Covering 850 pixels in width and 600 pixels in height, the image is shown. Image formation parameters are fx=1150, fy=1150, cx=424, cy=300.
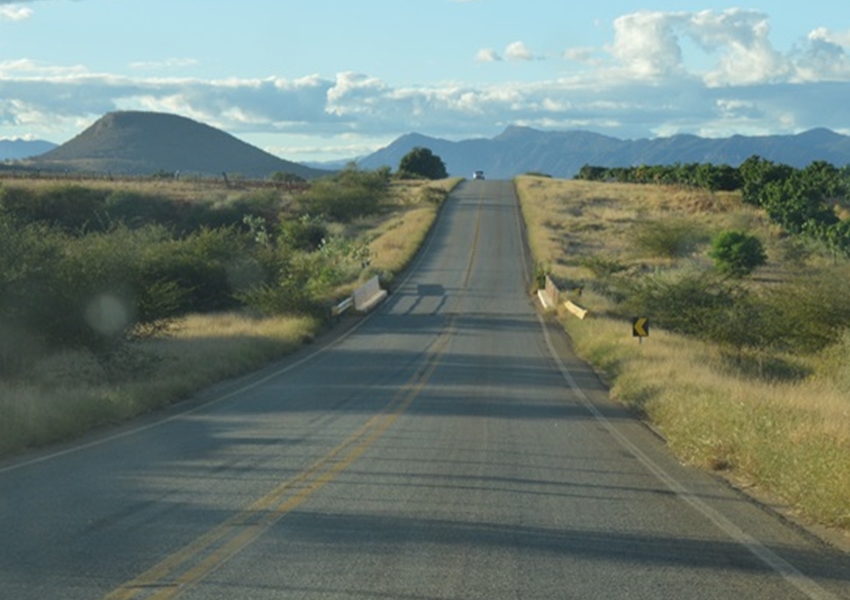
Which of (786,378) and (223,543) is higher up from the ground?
(223,543)

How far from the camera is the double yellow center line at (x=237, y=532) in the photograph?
312 inches

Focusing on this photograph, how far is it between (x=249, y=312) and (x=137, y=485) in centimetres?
2865

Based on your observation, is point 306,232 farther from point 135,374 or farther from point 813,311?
point 135,374

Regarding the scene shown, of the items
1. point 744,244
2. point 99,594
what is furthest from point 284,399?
point 744,244

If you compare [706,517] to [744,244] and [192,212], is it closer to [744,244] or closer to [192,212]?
[744,244]

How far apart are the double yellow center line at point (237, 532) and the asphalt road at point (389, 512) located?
28 mm

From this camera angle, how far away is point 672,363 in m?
24.7

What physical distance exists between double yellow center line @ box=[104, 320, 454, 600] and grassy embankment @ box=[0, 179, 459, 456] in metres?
4.27

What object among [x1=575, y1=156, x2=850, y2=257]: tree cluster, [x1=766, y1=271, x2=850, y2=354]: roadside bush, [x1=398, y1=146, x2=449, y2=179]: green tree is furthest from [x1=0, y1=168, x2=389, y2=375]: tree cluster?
[x1=398, y1=146, x2=449, y2=179]: green tree

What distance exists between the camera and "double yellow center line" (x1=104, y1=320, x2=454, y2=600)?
7926 millimetres

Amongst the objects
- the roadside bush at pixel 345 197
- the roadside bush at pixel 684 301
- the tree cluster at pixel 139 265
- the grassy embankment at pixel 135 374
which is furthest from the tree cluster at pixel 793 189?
the grassy embankment at pixel 135 374

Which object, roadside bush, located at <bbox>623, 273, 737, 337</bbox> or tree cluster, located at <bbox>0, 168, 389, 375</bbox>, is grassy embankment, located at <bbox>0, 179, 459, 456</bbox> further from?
roadside bush, located at <bbox>623, 273, 737, 337</bbox>

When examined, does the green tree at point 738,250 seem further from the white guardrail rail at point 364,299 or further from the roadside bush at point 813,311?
the roadside bush at point 813,311

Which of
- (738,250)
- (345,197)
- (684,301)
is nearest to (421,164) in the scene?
(345,197)
